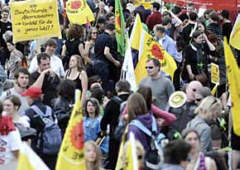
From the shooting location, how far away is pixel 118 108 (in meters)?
12.4

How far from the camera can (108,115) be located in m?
12.4

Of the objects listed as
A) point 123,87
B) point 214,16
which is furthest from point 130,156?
point 214,16

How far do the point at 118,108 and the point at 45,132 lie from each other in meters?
1.12

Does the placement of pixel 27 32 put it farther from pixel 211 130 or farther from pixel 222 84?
pixel 211 130

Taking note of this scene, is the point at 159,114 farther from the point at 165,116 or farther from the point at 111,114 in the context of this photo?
the point at 111,114

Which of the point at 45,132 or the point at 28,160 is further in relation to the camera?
the point at 45,132

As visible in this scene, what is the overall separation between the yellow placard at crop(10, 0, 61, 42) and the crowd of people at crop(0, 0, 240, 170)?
1.35ft

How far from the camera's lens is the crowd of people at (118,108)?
10250mm

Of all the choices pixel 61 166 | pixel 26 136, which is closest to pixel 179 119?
pixel 26 136

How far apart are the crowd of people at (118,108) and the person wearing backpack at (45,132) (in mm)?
12

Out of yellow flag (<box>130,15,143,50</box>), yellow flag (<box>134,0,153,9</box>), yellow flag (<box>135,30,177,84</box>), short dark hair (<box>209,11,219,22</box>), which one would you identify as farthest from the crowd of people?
yellow flag (<box>134,0,153,9</box>)

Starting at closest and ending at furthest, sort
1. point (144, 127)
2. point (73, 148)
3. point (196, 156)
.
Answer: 1. point (73, 148)
2. point (196, 156)
3. point (144, 127)

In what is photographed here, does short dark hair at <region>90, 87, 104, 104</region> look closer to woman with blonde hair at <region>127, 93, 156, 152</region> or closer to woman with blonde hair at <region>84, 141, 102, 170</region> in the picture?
woman with blonde hair at <region>127, 93, 156, 152</region>

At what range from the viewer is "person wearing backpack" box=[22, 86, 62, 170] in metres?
11.6
